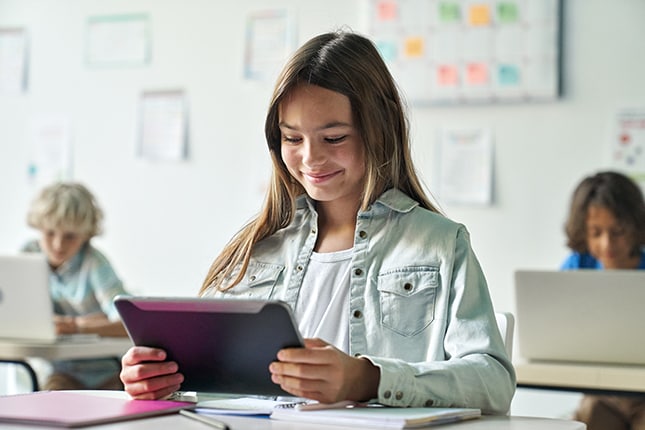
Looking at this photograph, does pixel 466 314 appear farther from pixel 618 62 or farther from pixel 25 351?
pixel 618 62

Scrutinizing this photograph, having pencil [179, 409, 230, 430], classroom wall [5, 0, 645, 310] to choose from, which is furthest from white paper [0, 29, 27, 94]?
pencil [179, 409, 230, 430]

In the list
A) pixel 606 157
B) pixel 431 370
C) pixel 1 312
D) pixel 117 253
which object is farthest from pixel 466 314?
pixel 117 253

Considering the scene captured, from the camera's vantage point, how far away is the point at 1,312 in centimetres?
288

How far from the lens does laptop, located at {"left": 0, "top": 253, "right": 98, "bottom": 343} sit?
284cm

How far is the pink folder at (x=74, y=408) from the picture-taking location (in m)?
1.17

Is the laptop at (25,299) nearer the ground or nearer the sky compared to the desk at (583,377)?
nearer the sky

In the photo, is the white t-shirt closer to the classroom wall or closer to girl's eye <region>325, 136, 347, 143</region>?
girl's eye <region>325, 136, 347, 143</region>

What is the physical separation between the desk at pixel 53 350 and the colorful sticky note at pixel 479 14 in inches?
65.5

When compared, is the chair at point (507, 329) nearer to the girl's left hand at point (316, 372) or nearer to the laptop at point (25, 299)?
the girl's left hand at point (316, 372)

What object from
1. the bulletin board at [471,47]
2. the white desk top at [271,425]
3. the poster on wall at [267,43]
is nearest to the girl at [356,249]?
the white desk top at [271,425]

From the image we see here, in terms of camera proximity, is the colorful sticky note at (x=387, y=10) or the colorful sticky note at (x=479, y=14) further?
the colorful sticky note at (x=387, y=10)

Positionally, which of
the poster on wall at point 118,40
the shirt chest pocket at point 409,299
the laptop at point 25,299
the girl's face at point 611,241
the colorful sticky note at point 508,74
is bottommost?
the laptop at point 25,299

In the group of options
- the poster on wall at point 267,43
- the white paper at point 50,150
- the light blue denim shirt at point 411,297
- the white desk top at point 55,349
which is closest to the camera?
the light blue denim shirt at point 411,297

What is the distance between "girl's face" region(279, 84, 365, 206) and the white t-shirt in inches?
4.2
